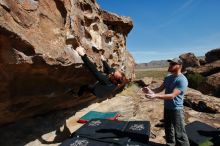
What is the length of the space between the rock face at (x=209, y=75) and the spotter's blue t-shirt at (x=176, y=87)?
1838 cm

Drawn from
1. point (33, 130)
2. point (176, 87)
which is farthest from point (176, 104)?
Answer: point (33, 130)

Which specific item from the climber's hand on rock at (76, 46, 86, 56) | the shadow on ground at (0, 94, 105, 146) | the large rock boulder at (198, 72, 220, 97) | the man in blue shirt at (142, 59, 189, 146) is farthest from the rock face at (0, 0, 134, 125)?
the large rock boulder at (198, 72, 220, 97)

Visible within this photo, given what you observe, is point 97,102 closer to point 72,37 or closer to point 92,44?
point 92,44

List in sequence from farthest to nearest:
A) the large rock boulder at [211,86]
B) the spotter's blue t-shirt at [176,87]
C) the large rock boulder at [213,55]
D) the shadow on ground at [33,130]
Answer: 1. the large rock boulder at [213,55]
2. the large rock boulder at [211,86]
3. the shadow on ground at [33,130]
4. the spotter's blue t-shirt at [176,87]

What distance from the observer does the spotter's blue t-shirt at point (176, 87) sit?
6.05 m

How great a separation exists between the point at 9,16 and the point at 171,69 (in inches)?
141

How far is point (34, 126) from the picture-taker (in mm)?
7996

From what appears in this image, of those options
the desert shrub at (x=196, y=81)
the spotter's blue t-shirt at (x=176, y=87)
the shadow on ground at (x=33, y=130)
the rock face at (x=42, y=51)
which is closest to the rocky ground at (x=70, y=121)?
the shadow on ground at (x=33, y=130)

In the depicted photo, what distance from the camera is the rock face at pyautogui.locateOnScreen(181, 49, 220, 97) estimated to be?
2419cm

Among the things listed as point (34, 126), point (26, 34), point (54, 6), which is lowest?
point (34, 126)

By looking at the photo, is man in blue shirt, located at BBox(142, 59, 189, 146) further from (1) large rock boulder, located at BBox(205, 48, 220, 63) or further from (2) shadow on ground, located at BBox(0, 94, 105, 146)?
(1) large rock boulder, located at BBox(205, 48, 220, 63)

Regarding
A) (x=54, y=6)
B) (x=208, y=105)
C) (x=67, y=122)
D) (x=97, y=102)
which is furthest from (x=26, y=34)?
(x=208, y=105)

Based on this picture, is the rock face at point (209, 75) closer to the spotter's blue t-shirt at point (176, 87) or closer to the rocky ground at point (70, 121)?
the rocky ground at point (70, 121)

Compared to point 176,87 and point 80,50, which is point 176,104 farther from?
point 80,50
